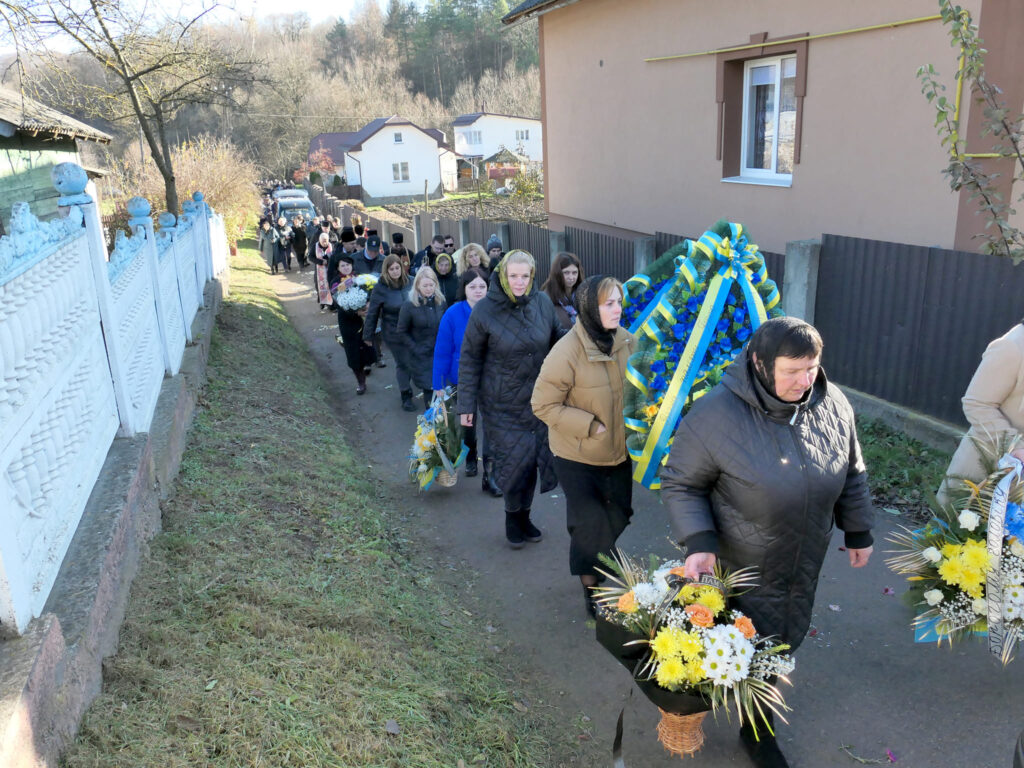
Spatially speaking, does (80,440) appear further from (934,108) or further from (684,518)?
(934,108)

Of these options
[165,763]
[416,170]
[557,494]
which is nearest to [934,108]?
[557,494]

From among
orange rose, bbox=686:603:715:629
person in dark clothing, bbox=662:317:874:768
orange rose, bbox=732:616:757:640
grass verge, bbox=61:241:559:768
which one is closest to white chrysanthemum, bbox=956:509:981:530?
person in dark clothing, bbox=662:317:874:768

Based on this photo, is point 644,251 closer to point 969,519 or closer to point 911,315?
point 911,315

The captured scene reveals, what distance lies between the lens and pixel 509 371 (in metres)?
4.87

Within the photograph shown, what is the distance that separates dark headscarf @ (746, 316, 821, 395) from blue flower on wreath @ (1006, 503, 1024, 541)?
1256mm

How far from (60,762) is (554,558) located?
10.6 feet

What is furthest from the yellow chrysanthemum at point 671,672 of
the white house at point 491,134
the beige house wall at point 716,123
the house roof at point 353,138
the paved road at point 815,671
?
the white house at point 491,134

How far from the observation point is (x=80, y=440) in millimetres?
3371

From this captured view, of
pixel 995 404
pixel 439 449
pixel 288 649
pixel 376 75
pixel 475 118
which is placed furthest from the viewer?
pixel 376 75

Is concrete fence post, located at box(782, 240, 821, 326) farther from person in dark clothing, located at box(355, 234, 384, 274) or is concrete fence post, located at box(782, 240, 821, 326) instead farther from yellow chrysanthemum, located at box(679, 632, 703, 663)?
person in dark clothing, located at box(355, 234, 384, 274)

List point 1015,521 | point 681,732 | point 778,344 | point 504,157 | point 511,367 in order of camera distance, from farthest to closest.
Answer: point 504,157, point 511,367, point 1015,521, point 681,732, point 778,344

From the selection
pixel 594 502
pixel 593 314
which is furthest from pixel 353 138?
pixel 594 502

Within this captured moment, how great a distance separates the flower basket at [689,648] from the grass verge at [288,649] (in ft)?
2.43

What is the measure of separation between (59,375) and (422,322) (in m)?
4.64
